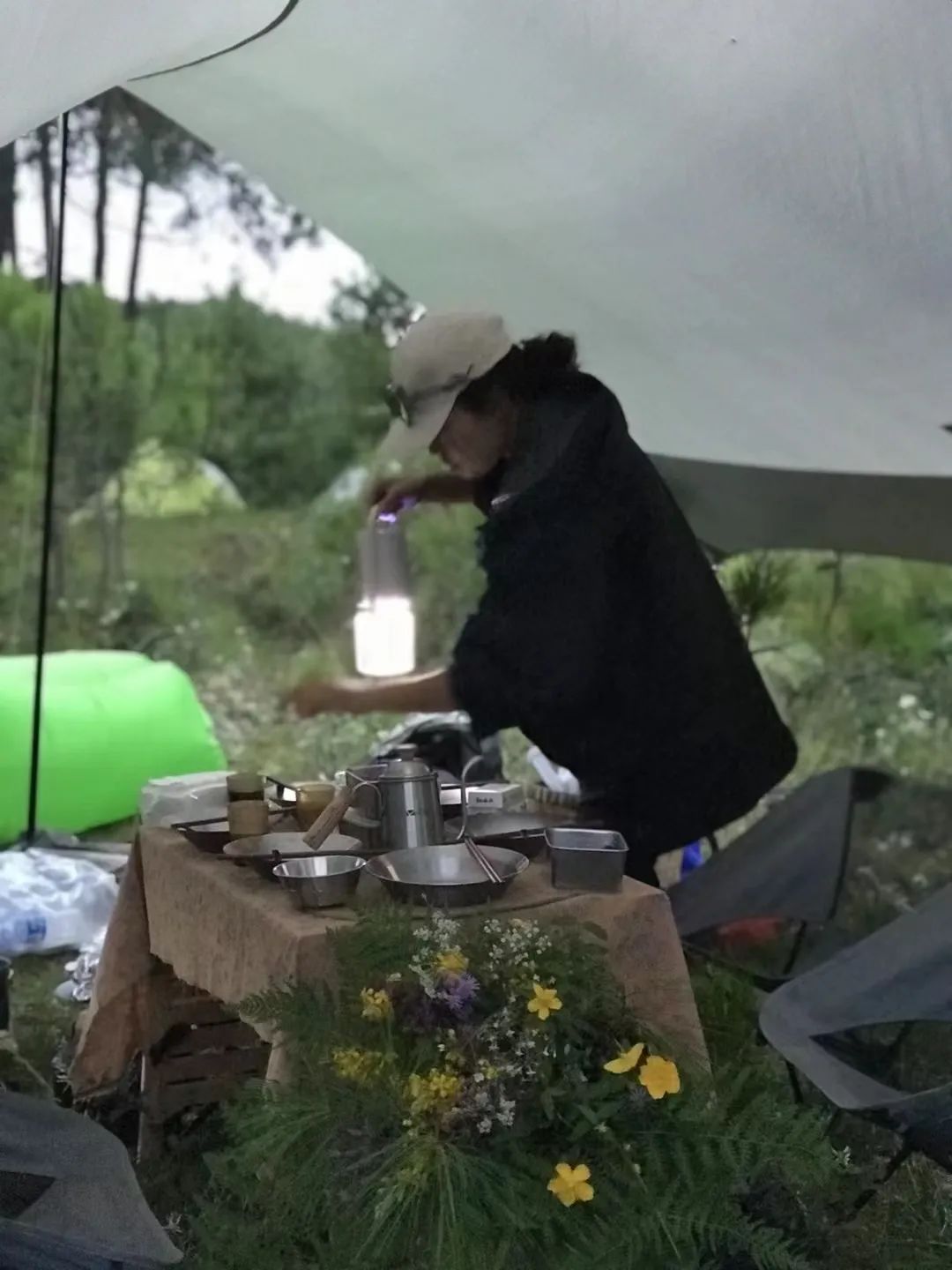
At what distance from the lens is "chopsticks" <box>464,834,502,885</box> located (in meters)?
1.76

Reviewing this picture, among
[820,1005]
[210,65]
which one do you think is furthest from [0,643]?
[820,1005]

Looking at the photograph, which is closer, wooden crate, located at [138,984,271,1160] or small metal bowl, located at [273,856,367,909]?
small metal bowl, located at [273,856,367,909]

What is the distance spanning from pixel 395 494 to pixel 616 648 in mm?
649

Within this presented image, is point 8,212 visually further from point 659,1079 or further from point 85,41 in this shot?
point 659,1079

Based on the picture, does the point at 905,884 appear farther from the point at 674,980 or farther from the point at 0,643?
the point at 0,643

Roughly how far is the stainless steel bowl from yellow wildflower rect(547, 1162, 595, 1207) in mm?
379

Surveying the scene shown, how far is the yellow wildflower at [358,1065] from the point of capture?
1510mm

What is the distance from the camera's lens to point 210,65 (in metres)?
2.63

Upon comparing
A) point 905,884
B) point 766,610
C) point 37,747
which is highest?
point 766,610

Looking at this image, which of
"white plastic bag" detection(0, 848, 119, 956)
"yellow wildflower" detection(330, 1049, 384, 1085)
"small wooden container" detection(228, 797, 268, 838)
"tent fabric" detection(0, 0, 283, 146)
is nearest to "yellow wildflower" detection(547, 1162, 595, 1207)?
"yellow wildflower" detection(330, 1049, 384, 1085)

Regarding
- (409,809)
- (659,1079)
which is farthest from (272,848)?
(659,1079)

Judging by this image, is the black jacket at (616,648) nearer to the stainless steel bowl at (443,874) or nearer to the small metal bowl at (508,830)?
the small metal bowl at (508,830)

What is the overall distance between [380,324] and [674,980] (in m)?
5.40

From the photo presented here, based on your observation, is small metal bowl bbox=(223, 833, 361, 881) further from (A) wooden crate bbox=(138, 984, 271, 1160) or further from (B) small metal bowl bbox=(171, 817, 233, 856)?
(A) wooden crate bbox=(138, 984, 271, 1160)
